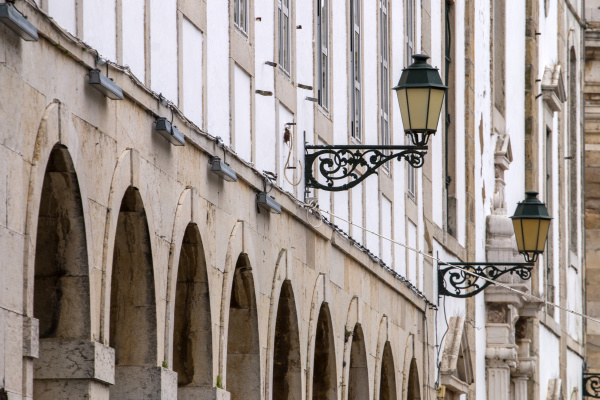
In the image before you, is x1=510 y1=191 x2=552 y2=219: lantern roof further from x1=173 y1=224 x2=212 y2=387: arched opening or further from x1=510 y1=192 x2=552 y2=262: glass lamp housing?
x1=173 y1=224 x2=212 y2=387: arched opening

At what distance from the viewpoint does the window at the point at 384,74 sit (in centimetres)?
1828

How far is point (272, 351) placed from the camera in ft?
43.5

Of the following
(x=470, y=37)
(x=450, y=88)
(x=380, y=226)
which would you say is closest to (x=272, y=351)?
(x=380, y=226)

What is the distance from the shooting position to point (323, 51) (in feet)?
50.8

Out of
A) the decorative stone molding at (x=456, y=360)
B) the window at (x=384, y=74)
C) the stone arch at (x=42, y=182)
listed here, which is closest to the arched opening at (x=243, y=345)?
the stone arch at (x=42, y=182)

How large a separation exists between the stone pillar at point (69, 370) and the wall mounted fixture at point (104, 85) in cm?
129

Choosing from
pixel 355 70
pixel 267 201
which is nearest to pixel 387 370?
pixel 355 70

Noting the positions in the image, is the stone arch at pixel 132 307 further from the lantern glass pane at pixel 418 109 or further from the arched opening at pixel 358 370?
the arched opening at pixel 358 370

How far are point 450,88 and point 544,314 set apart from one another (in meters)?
7.79

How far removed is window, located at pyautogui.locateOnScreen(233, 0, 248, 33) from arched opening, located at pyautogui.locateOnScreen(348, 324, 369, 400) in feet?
15.9

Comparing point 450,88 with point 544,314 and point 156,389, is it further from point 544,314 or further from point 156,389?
point 156,389

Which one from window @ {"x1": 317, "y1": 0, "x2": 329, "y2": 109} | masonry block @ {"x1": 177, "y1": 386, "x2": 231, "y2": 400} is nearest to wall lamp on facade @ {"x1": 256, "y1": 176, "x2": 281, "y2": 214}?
masonry block @ {"x1": 177, "y1": 386, "x2": 231, "y2": 400}

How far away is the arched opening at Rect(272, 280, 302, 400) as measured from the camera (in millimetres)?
14070

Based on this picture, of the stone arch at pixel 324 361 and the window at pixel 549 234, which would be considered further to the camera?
the window at pixel 549 234
